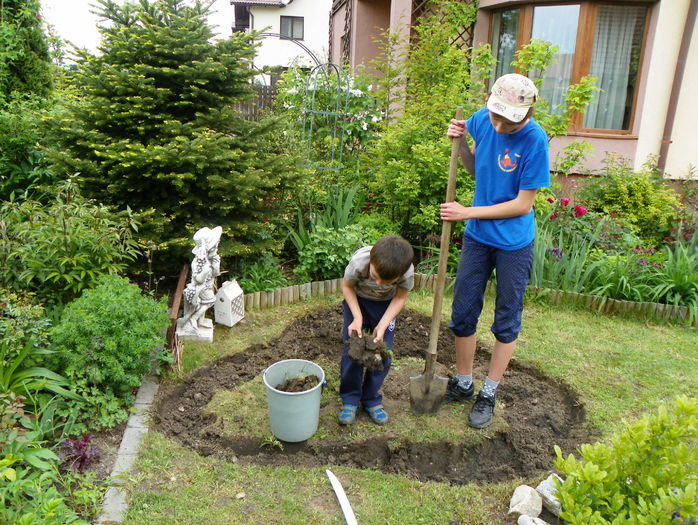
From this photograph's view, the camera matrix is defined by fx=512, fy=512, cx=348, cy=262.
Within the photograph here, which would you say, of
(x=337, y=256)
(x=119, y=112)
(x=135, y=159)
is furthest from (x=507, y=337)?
(x=119, y=112)

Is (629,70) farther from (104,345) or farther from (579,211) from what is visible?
(104,345)

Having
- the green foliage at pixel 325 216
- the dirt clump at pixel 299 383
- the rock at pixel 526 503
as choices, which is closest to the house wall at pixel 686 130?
the green foliage at pixel 325 216

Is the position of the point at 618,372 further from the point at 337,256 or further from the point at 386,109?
the point at 386,109

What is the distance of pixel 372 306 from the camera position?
307 cm

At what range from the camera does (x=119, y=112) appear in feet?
14.0

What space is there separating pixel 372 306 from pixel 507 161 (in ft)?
3.70

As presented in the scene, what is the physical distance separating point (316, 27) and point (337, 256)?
2759 centimetres

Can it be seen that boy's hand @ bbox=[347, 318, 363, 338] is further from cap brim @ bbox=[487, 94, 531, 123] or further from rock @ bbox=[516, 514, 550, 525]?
cap brim @ bbox=[487, 94, 531, 123]

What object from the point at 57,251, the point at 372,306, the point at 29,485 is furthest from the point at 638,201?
the point at 29,485

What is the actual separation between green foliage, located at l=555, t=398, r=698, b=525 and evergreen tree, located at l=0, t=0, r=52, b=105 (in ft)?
19.9

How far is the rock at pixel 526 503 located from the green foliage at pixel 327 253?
114 inches

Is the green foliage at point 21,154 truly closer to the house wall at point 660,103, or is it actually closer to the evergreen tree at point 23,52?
the evergreen tree at point 23,52

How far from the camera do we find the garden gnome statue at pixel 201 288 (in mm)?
3764

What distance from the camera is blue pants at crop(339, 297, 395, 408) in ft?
10.1
